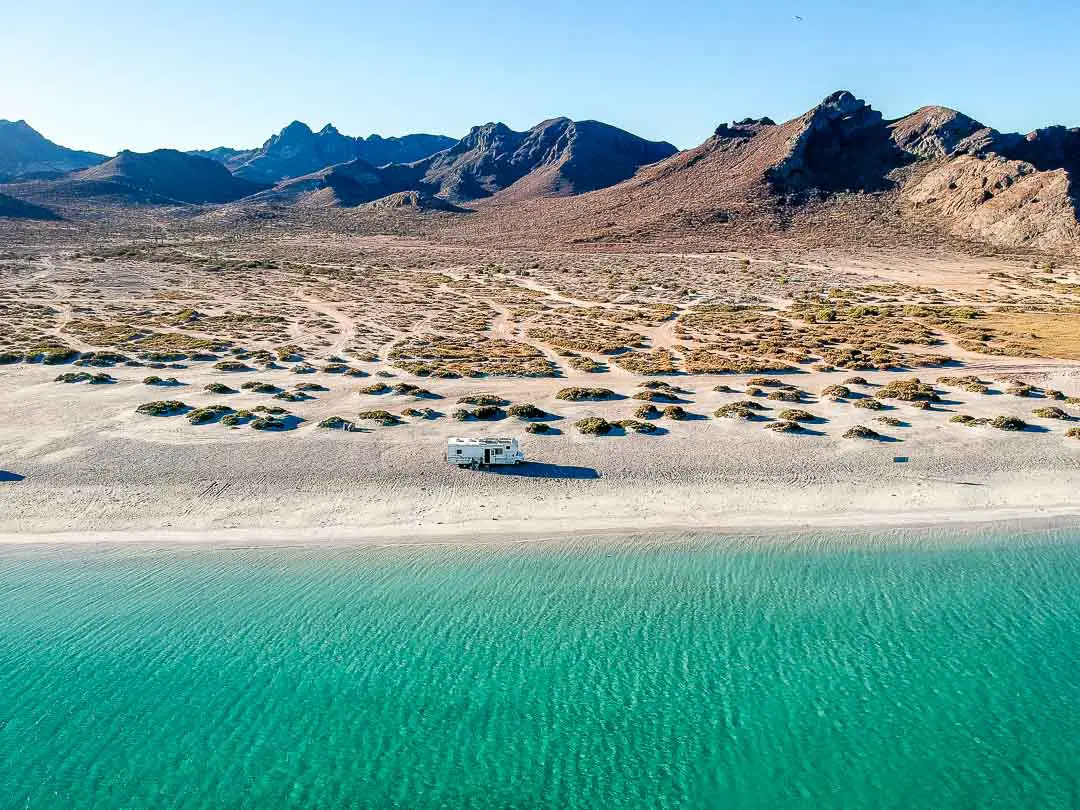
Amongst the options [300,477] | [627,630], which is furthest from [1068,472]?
[300,477]

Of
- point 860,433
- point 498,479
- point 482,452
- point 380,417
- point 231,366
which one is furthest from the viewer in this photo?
point 231,366

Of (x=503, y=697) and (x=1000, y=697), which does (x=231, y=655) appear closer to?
(x=503, y=697)

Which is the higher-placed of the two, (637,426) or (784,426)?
(784,426)

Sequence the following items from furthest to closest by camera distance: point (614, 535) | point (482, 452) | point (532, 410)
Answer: point (532, 410) → point (482, 452) → point (614, 535)

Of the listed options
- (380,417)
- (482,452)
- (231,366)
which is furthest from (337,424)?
(231,366)

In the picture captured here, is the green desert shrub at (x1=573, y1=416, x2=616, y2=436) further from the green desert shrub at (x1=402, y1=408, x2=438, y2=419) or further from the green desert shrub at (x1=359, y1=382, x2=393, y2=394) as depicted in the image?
the green desert shrub at (x1=359, y1=382, x2=393, y2=394)

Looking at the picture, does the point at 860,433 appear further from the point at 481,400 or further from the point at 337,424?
the point at 337,424

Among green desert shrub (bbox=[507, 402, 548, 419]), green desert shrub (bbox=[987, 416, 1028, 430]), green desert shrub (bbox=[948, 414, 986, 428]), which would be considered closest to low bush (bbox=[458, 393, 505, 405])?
green desert shrub (bbox=[507, 402, 548, 419])
